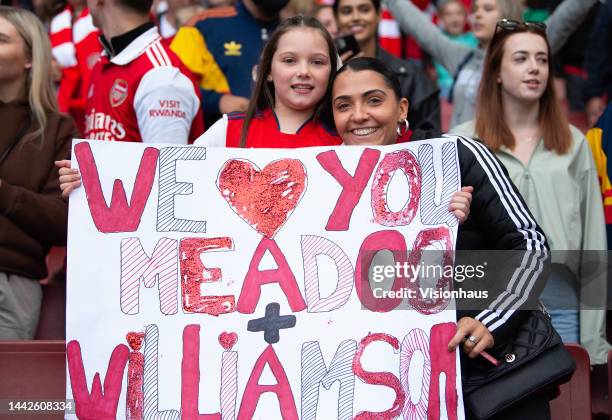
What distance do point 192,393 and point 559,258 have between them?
1867mm

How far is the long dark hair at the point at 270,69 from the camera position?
A: 14.1ft

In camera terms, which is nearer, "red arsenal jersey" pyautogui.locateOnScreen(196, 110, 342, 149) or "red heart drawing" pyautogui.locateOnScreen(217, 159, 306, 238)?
"red heart drawing" pyautogui.locateOnScreen(217, 159, 306, 238)

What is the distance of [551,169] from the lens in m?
4.82

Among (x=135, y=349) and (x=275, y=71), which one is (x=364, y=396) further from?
(x=275, y=71)

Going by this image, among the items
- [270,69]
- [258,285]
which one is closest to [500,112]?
[270,69]

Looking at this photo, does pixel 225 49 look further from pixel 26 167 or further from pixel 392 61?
pixel 26 167

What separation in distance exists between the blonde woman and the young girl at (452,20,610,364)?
6.38ft

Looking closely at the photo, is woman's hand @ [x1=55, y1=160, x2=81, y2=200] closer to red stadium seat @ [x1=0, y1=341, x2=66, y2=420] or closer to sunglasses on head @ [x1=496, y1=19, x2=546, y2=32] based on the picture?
red stadium seat @ [x1=0, y1=341, x2=66, y2=420]

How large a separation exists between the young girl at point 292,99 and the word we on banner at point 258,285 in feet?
1.03

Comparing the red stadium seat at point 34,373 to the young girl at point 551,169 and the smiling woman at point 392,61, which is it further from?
the smiling woman at point 392,61

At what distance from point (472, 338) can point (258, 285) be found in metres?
0.76

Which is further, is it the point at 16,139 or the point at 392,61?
the point at 392,61

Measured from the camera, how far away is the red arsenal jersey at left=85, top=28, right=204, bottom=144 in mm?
4754

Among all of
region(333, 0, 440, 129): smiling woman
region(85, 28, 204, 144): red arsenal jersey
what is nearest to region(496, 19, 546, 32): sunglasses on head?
region(333, 0, 440, 129): smiling woman
